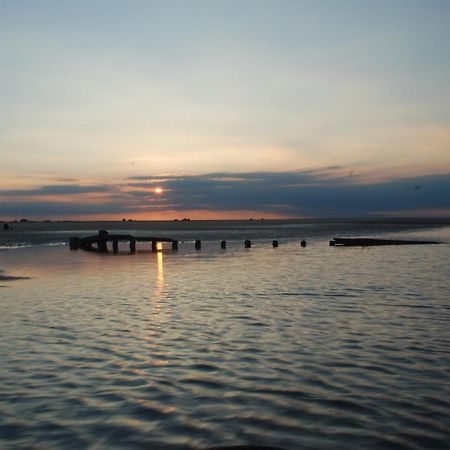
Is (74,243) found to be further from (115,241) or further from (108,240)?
(115,241)

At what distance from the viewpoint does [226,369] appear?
11.7m

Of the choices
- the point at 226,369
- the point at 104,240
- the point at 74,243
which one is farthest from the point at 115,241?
the point at 226,369

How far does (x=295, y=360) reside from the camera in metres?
12.3

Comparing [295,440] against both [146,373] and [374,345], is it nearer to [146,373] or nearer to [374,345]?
[146,373]

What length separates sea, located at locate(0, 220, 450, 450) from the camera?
8234 millimetres

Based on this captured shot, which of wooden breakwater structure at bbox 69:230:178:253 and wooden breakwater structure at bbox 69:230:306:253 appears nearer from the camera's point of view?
wooden breakwater structure at bbox 69:230:306:253

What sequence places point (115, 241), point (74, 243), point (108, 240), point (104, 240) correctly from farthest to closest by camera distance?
point (104, 240), point (108, 240), point (74, 243), point (115, 241)

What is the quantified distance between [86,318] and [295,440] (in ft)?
38.2

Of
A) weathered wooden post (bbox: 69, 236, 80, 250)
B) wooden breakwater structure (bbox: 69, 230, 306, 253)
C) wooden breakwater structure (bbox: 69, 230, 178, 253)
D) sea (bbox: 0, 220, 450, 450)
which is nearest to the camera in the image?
sea (bbox: 0, 220, 450, 450)

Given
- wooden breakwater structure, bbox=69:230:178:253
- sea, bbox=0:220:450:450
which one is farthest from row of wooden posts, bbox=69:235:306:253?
sea, bbox=0:220:450:450

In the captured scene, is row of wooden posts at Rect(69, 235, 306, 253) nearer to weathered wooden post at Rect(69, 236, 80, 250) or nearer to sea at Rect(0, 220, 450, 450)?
weathered wooden post at Rect(69, 236, 80, 250)

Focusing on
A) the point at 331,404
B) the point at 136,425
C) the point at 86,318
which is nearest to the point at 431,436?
the point at 331,404

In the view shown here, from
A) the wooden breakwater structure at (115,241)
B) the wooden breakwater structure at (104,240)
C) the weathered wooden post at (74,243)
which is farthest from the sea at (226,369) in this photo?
the weathered wooden post at (74,243)

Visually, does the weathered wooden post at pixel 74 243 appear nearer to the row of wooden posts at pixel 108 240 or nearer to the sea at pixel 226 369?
the row of wooden posts at pixel 108 240
